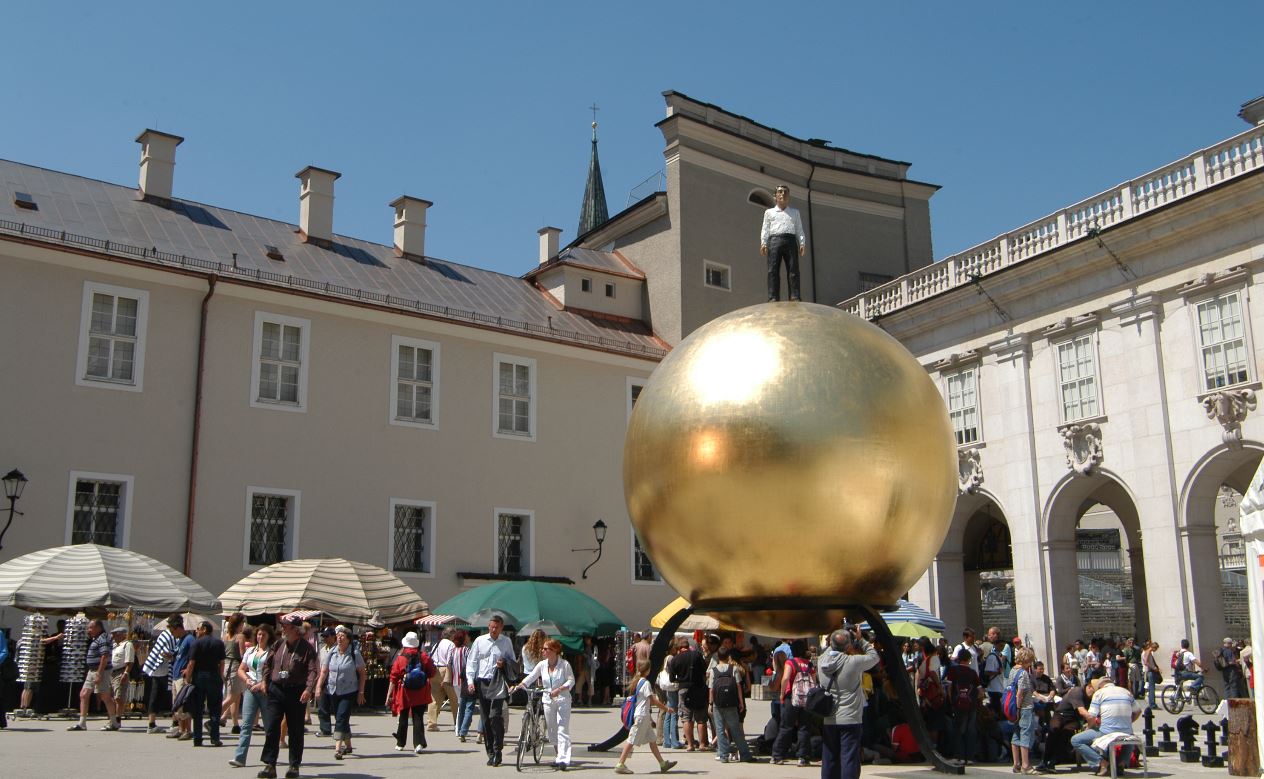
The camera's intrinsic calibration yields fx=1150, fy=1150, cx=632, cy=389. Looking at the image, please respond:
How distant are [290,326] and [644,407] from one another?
20.7 metres

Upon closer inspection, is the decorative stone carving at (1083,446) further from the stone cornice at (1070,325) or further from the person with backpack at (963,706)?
the person with backpack at (963,706)

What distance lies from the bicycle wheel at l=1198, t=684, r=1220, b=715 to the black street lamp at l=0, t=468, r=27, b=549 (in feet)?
73.7

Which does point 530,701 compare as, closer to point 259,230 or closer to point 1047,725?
point 1047,725

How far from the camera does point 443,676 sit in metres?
18.2

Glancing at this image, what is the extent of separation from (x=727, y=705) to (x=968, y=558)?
20.8m

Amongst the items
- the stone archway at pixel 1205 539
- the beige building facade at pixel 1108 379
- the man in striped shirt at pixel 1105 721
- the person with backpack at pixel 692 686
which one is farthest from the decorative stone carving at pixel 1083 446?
the person with backpack at pixel 692 686

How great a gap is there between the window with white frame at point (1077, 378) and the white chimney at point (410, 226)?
17211 mm

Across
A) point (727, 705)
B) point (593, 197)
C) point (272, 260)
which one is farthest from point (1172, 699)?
point (593, 197)

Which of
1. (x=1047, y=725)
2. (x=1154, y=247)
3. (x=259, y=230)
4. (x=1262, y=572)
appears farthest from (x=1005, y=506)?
(x=259, y=230)

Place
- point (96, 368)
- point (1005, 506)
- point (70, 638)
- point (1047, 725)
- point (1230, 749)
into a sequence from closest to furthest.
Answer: point (1230, 749), point (1047, 725), point (70, 638), point (96, 368), point (1005, 506)

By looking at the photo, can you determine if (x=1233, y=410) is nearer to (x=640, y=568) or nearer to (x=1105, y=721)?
(x=1105, y=721)

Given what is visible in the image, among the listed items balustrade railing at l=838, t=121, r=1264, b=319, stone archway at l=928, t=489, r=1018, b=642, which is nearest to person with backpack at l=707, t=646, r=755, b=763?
balustrade railing at l=838, t=121, r=1264, b=319

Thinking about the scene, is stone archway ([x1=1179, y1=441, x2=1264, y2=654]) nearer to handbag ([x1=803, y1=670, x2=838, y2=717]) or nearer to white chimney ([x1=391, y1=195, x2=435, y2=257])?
handbag ([x1=803, y1=670, x2=838, y2=717])

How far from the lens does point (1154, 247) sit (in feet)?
81.4
